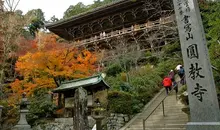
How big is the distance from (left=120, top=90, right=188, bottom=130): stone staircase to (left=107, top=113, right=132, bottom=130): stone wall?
1.97ft

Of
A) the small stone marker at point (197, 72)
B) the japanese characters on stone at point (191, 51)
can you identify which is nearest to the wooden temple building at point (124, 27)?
the japanese characters on stone at point (191, 51)

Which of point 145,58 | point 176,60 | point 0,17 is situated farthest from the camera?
point 145,58

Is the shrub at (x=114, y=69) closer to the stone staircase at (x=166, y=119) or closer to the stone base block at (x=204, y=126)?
the stone staircase at (x=166, y=119)

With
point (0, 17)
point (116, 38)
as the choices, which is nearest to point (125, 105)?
point (0, 17)

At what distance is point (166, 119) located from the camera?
10461mm

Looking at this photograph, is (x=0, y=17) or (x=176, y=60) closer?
(x=0, y=17)

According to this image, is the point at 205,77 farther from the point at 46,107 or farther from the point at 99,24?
the point at 99,24

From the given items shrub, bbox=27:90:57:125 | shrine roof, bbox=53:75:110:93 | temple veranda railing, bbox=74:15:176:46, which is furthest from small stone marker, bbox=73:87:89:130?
temple veranda railing, bbox=74:15:176:46

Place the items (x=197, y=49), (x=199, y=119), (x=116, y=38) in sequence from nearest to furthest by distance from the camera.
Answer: (x=199, y=119) → (x=197, y=49) → (x=116, y=38)

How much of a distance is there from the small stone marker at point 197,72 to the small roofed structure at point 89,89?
7.97 meters

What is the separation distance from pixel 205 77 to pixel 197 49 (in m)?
0.82

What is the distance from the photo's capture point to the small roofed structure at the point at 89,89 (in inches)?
534

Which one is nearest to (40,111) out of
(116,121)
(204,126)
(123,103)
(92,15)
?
(116,121)

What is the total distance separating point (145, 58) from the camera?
22125mm
